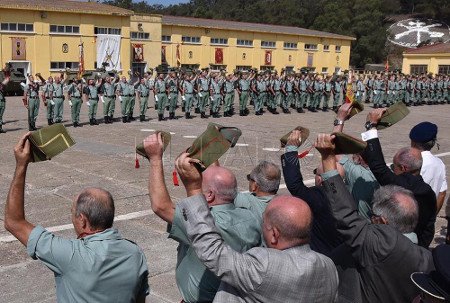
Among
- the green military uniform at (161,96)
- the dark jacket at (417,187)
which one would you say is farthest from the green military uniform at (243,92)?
the dark jacket at (417,187)

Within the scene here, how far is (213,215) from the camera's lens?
9.21 ft

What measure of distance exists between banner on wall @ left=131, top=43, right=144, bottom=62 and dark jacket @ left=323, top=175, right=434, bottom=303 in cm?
3937

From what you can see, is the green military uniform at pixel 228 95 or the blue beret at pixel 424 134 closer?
the blue beret at pixel 424 134

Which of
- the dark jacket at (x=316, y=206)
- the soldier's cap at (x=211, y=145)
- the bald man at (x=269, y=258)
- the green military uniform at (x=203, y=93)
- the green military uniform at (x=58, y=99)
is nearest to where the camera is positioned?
the bald man at (x=269, y=258)

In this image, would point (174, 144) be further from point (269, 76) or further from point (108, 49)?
point (108, 49)

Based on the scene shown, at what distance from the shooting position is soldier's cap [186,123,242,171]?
7.86ft

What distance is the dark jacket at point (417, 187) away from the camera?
3.69m

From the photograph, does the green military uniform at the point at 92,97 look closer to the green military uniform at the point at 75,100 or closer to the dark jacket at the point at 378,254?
the green military uniform at the point at 75,100

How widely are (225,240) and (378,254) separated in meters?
0.80

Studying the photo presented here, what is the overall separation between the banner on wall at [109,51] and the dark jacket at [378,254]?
36.1m

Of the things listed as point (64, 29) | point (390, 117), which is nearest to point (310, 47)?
point (64, 29)

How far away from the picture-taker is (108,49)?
124 feet

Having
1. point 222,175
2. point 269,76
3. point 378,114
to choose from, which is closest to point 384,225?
point 222,175

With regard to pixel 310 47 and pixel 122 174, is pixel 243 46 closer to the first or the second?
pixel 310 47
